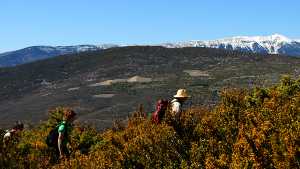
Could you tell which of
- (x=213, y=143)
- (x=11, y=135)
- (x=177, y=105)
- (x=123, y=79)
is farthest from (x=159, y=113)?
(x=123, y=79)

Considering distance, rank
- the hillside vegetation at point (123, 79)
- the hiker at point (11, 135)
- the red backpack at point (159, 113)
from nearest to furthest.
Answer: the red backpack at point (159, 113)
the hiker at point (11, 135)
the hillside vegetation at point (123, 79)

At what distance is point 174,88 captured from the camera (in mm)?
79938

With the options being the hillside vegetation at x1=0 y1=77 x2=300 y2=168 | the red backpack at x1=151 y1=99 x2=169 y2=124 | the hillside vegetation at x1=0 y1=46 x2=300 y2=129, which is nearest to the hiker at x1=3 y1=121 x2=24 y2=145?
the hillside vegetation at x1=0 y1=77 x2=300 y2=168

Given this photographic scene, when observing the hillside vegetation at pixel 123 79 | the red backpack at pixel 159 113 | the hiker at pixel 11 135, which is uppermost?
the red backpack at pixel 159 113

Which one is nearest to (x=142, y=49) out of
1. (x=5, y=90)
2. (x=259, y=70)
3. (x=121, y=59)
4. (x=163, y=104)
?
(x=121, y=59)

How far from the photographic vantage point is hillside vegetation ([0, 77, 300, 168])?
6.65 metres

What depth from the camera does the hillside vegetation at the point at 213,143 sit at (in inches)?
262

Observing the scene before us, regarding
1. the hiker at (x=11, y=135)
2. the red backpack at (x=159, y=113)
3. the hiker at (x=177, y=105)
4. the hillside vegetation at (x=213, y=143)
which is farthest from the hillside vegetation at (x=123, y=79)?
the hillside vegetation at (x=213, y=143)

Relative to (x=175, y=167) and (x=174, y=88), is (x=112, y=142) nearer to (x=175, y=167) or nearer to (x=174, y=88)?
(x=175, y=167)

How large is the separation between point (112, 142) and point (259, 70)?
83316 millimetres

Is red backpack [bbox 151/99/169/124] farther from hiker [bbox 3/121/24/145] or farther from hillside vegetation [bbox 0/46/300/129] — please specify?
hillside vegetation [bbox 0/46/300/129]

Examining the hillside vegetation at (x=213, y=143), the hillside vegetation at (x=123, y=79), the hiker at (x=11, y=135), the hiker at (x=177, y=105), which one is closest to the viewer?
the hillside vegetation at (x=213, y=143)

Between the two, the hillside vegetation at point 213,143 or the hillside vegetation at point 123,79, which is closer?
the hillside vegetation at point 213,143

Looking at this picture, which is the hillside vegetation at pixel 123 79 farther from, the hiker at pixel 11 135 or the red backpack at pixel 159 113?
the red backpack at pixel 159 113
